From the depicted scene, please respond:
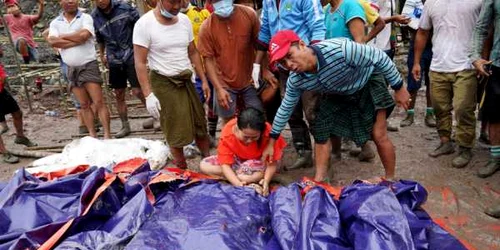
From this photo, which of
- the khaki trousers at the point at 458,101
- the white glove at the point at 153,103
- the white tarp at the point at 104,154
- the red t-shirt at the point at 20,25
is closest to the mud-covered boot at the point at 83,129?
the white tarp at the point at 104,154

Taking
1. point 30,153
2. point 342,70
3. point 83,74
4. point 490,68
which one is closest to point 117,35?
point 83,74

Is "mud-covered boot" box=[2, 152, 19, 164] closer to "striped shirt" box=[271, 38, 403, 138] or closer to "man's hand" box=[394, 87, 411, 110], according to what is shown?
"striped shirt" box=[271, 38, 403, 138]

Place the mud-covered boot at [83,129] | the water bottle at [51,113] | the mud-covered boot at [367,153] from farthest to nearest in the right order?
1. the water bottle at [51,113]
2. the mud-covered boot at [83,129]
3. the mud-covered boot at [367,153]

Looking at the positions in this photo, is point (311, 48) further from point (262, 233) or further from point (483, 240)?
point (483, 240)

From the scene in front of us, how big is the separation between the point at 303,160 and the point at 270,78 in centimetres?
75

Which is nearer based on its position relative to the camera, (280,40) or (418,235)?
(418,235)

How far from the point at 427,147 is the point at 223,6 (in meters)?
2.21

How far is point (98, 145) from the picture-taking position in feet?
12.3

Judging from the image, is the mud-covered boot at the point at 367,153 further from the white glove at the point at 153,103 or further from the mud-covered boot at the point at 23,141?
the mud-covered boot at the point at 23,141

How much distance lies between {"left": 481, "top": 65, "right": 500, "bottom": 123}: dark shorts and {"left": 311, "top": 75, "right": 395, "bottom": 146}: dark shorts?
0.88 metres

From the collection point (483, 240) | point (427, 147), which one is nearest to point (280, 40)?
point (483, 240)

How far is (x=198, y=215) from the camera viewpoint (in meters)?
2.21

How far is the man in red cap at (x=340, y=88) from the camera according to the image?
7.38 ft

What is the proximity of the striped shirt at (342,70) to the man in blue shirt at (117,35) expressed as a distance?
7.88 ft
